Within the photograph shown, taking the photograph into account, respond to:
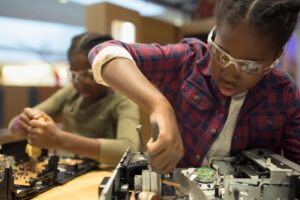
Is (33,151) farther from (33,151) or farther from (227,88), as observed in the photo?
(227,88)

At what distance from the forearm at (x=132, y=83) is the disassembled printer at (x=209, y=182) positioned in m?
0.14

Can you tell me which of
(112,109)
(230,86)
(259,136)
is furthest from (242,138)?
(112,109)

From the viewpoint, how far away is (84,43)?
4.57 feet

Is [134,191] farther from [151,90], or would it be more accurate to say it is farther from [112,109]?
[112,109]

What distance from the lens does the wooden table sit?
2.88ft

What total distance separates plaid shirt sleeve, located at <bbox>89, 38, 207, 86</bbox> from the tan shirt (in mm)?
339

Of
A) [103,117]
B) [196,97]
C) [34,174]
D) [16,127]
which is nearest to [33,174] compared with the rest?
[34,174]

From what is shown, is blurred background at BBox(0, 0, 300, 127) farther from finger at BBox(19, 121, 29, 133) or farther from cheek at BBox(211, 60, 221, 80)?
finger at BBox(19, 121, 29, 133)

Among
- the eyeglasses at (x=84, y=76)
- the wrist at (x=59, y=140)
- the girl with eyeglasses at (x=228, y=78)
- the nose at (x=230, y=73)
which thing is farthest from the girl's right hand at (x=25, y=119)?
the nose at (x=230, y=73)

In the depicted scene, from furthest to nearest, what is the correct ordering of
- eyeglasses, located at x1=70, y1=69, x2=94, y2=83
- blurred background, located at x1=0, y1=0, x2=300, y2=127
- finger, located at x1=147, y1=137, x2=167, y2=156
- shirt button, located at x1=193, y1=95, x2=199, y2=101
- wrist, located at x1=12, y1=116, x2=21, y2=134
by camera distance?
1. blurred background, located at x1=0, y1=0, x2=300, y2=127
2. eyeglasses, located at x1=70, y1=69, x2=94, y2=83
3. wrist, located at x1=12, y1=116, x2=21, y2=134
4. shirt button, located at x1=193, y1=95, x2=199, y2=101
5. finger, located at x1=147, y1=137, x2=167, y2=156

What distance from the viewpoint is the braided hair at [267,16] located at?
2.52 ft

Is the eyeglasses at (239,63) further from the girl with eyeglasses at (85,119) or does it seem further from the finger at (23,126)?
the finger at (23,126)

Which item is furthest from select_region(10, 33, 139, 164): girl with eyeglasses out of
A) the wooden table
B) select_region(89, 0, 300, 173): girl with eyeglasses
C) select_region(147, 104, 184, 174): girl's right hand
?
select_region(147, 104, 184, 174): girl's right hand

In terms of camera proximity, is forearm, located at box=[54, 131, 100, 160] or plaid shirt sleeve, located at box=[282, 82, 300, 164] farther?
forearm, located at box=[54, 131, 100, 160]
